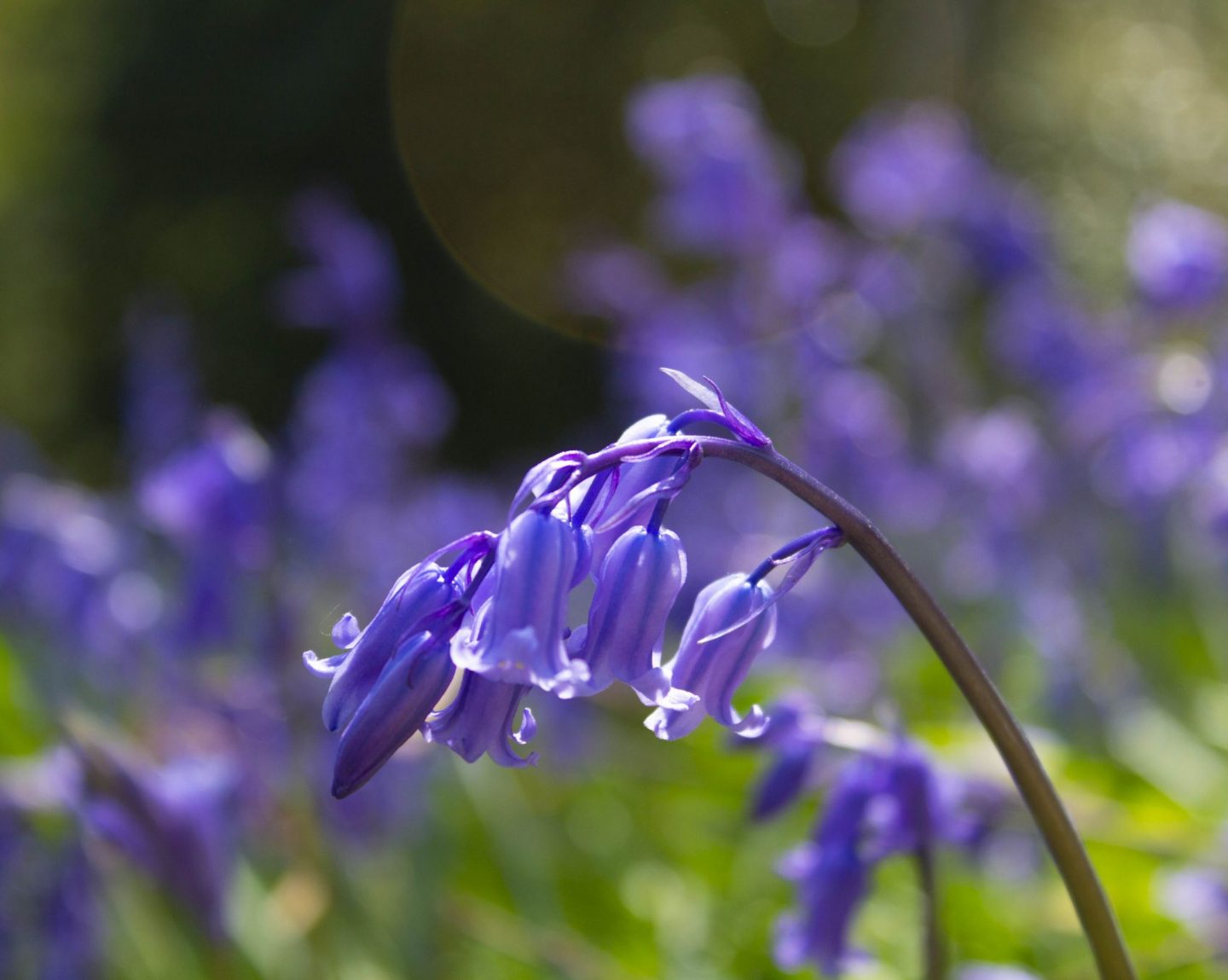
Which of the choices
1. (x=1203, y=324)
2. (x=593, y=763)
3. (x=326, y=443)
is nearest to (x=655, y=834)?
(x=593, y=763)

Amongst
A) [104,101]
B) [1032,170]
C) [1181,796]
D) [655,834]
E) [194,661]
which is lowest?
[104,101]

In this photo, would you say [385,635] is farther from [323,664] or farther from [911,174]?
[911,174]

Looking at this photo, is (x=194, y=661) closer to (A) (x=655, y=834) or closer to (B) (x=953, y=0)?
(A) (x=655, y=834)

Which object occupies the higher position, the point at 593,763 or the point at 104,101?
the point at 593,763

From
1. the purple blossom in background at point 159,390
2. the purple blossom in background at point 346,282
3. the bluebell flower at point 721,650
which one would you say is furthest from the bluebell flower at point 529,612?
the purple blossom in background at point 159,390

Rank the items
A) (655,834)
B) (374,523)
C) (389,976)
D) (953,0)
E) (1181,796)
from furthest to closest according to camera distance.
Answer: (953,0), (374,523), (655,834), (1181,796), (389,976)
